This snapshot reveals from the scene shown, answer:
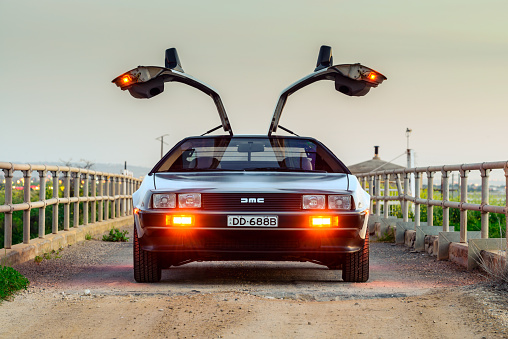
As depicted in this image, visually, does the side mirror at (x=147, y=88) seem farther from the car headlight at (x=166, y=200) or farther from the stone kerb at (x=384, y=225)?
the stone kerb at (x=384, y=225)

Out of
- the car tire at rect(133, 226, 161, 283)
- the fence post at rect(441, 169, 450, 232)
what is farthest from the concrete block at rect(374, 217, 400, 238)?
the car tire at rect(133, 226, 161, 283)

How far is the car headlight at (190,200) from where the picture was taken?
761 centimetres

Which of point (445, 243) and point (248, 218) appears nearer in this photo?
point (248, 218)

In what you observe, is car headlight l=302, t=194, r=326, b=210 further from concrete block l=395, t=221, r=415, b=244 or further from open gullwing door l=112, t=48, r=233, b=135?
concrete block l=395, t=221, r=415, b=244

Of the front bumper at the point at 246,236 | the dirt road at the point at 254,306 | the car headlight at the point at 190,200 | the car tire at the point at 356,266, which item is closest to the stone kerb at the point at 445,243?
the dirt road at the point at 254,306

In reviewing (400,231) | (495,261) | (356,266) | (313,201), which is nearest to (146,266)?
(313,201)

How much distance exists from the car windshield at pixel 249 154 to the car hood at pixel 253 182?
0.57 meters

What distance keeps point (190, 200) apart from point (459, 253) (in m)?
4.37

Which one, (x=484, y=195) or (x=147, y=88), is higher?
(x=147, y=88)

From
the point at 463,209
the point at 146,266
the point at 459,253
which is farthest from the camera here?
the point at 463,209

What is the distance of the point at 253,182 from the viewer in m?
7.81

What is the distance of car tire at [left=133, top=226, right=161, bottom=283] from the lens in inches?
319

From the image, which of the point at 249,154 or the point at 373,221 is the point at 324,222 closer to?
the point at 249,154

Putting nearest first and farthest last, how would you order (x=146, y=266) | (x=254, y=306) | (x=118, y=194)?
(x=254, y=306), (x=146, y=266), (x=118, y=194)
